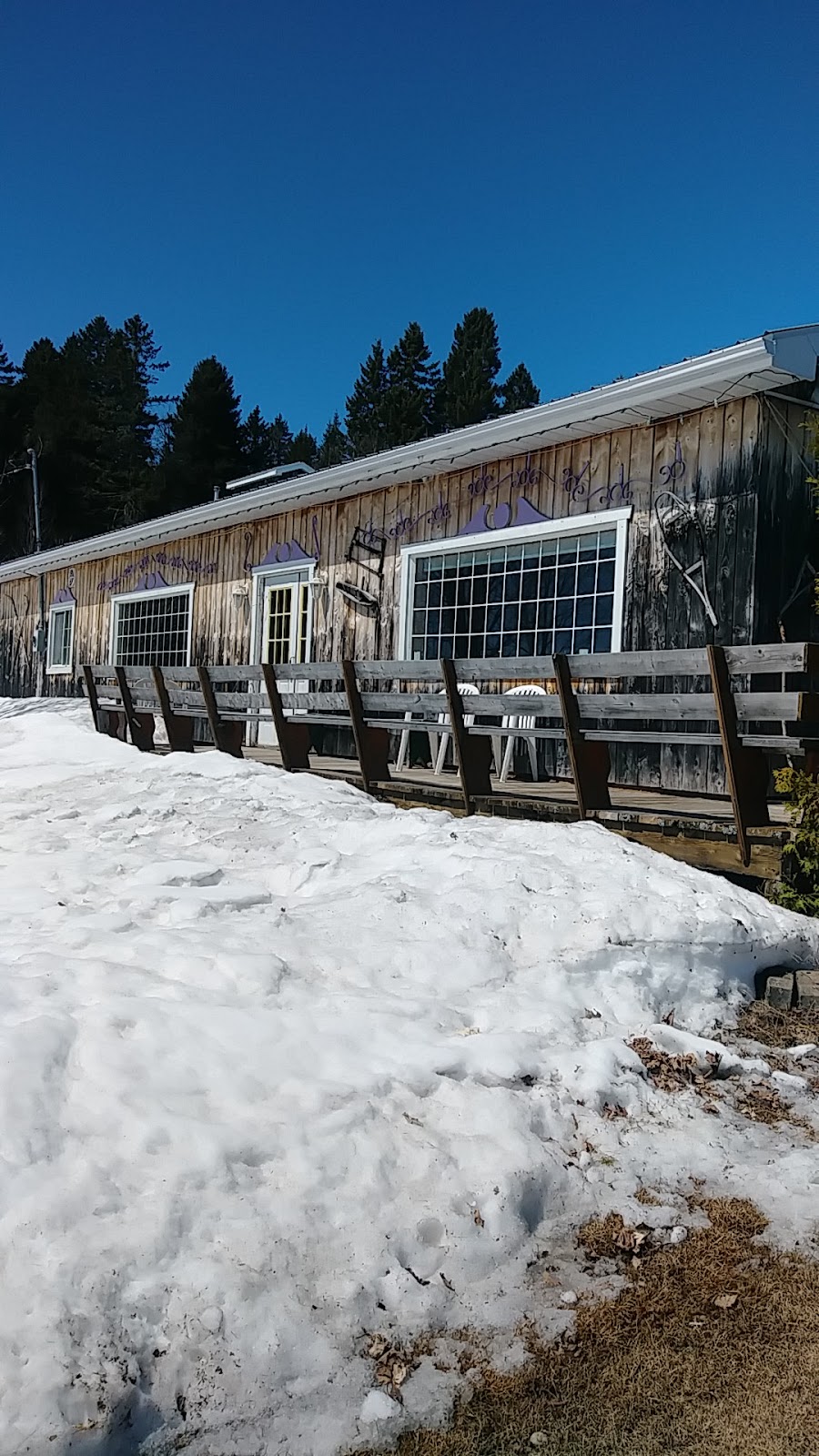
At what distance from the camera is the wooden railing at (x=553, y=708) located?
14.4 ft

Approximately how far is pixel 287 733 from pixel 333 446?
4982 centimetres

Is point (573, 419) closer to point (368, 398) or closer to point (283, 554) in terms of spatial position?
point (283, 554)

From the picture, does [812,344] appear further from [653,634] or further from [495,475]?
[495,475]

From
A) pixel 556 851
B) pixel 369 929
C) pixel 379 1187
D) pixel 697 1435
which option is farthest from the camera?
pixel 556 851

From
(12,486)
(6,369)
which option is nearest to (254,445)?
(12,486)

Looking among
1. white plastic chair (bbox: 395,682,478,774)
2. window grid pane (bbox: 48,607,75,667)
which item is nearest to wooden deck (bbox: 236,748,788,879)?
white plastic chair (bbox: 395,682,478,774)

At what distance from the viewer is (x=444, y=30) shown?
1162 centimetres

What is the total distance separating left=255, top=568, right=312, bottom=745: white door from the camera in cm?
1101

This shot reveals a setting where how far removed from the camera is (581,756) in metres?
5.17

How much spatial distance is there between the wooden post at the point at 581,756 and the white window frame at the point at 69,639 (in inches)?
514

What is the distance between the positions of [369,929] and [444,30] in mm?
12126

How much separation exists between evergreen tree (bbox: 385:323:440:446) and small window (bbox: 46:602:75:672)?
2325 cm

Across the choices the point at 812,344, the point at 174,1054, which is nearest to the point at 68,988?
the point at 174,1054

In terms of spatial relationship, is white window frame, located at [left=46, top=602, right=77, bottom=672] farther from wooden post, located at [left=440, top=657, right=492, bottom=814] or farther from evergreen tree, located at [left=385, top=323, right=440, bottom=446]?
evergreen tree, located at [left=385, top=323, right=440, bottom=446]
